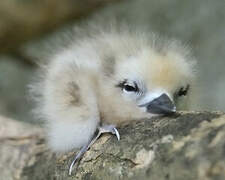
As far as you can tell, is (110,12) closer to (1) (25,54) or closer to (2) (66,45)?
(1) (25,54)

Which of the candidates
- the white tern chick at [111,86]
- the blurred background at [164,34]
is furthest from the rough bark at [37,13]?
the white tern chick at [111,86]

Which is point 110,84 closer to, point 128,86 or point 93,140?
point 128,86

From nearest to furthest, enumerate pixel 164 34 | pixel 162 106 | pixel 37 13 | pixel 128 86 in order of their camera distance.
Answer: pixel 162 106 → pixel 128 86 → pixel 37 13 → pixel 164 34

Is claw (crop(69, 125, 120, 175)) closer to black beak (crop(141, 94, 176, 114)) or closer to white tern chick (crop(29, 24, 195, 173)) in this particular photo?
white tern chick (crop(29, 24, 195, 173))

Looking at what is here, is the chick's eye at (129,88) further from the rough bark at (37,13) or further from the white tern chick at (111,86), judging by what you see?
the rough bark at (37,13)

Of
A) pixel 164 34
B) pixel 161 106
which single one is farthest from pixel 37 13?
pixel 161 106

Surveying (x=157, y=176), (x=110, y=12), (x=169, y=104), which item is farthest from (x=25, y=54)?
(x=157, y=176)

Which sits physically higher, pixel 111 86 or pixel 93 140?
pixel 111 86

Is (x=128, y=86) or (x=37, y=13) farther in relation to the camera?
(x=37, y=13)
